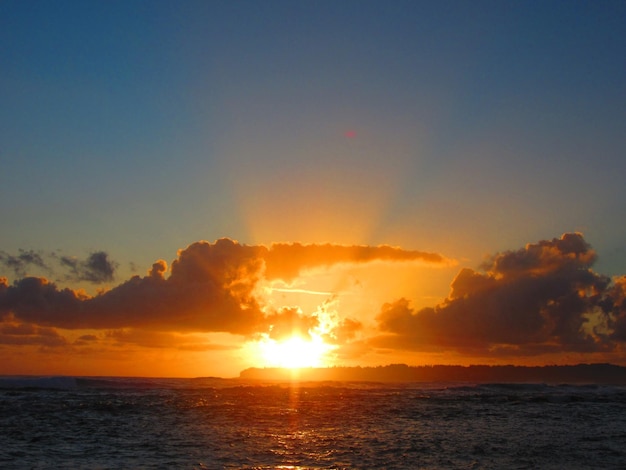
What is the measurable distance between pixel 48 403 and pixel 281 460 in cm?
3393

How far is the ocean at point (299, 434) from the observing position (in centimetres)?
2647

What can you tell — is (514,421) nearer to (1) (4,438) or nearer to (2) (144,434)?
(2) (144,434)

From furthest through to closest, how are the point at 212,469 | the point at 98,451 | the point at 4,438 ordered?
the point at 4,438
the point at 98,451
the point at 212,469

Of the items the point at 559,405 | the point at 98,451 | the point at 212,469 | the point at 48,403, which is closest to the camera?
the point at 212,469

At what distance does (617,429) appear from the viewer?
39.9m

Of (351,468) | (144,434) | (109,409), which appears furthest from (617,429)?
(109,409)

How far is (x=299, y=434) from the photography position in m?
34.9

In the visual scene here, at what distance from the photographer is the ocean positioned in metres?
26.5

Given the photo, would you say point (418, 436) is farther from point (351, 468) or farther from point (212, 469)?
point (212, 469)

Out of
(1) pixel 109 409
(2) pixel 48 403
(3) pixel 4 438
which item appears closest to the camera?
(3) pixel 4 438

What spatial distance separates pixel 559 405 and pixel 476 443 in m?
32.6

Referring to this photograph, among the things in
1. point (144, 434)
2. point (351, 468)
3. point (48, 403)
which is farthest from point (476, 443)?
point (48, 403)

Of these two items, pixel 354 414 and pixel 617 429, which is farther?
pixel 354 414

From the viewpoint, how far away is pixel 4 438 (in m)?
32.1
